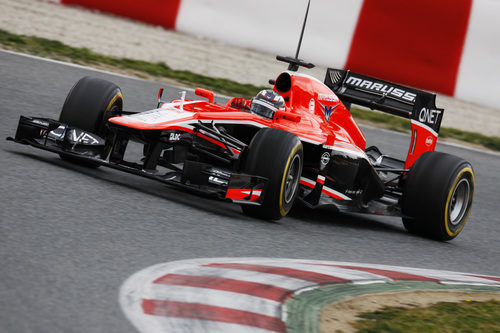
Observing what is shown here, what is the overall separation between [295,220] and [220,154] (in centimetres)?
81

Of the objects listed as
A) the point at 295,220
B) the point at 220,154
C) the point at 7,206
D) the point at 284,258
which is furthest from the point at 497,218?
the point at 7,206

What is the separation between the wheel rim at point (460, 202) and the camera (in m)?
7.37

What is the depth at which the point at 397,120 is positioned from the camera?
1312 cm

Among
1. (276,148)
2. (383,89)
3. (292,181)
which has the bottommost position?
(292,181)

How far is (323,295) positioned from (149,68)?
799 cm

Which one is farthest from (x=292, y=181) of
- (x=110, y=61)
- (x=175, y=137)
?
(x=110, y=61)

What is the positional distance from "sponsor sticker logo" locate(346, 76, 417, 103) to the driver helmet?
145 cm

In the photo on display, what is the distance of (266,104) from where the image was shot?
6.85m

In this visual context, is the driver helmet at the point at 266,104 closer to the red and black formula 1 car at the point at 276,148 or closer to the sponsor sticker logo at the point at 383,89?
the red and black formula 1 car at the point at 276,148

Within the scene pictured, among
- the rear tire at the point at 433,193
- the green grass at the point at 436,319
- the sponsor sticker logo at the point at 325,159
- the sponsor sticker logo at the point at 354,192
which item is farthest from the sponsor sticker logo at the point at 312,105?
the green grass at the point at 436,319

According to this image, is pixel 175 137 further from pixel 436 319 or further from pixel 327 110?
pixel 436 319

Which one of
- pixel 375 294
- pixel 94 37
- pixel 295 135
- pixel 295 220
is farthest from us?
pixel 94 37

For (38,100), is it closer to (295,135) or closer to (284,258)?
(295,135)

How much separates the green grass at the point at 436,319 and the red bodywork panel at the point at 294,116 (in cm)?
222
